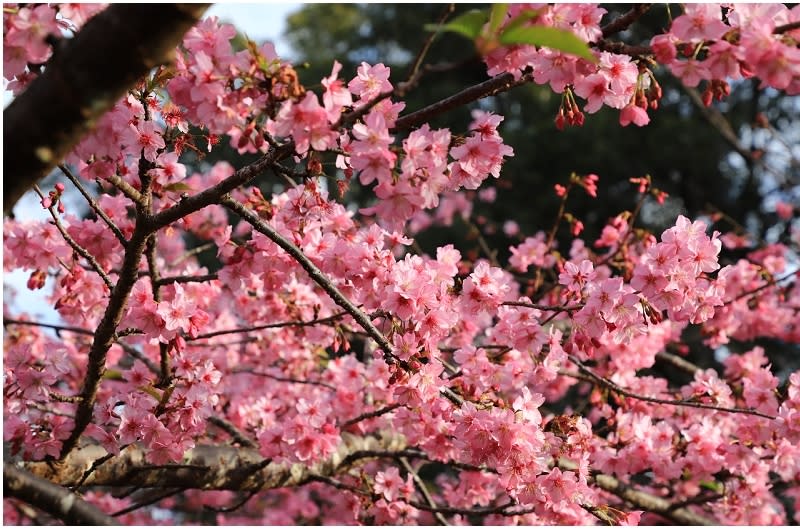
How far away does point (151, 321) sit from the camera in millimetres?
2172

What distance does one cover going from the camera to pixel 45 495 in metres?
1.39

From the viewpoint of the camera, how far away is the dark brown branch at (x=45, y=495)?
1.31 m

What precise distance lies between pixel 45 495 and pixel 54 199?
957 millimetres

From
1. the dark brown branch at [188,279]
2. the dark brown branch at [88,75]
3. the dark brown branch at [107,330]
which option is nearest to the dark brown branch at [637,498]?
the dark brown branch at [188,279]

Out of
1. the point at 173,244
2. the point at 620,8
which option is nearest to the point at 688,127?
the point at 620,8

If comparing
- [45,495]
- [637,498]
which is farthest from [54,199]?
[637,498]

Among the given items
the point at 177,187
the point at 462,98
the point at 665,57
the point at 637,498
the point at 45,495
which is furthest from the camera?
the point at 637,498

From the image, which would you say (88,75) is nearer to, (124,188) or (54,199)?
(124,188)

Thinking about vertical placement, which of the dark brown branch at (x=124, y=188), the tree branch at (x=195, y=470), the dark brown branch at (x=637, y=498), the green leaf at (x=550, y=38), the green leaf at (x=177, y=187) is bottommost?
the tree branch at (x=195, y=470)

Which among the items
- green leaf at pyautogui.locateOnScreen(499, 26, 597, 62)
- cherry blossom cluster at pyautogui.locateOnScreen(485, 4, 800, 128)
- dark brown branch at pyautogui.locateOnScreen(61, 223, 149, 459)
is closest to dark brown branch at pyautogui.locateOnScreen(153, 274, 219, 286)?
dark brown branch at pyautogui.locateOnScreen(61, 223, 149, 459)

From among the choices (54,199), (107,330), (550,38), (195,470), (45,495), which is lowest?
(45,495)

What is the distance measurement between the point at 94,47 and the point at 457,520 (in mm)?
3782

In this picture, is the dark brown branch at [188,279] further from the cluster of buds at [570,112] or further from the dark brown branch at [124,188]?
the cluster of buds at [570,112]

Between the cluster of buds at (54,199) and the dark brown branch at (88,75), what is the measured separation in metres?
0.86
